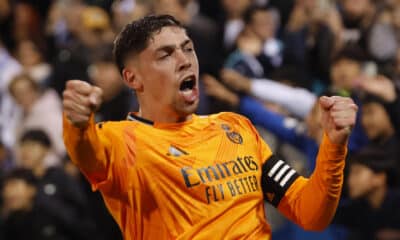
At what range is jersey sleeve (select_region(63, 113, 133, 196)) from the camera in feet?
12.8

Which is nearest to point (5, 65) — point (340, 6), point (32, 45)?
point (32, 45)

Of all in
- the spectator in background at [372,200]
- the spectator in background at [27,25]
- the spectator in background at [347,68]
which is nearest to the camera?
the spectator in background at [372,200]

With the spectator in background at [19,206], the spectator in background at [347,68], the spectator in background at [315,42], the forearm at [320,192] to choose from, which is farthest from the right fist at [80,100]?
the spectator in background at [315,42]

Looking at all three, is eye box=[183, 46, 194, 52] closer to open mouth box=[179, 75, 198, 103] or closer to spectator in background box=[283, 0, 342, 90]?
open mouth box=[179, 75, 198, 103]

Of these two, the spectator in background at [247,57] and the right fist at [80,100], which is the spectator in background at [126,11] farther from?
the right fist at [80,100]

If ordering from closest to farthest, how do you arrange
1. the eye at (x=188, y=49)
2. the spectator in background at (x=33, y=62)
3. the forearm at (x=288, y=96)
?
1. the eye at (x=188, y=49)
2. the forearm at (x=288, y=96)
3. the spectator in background at (x=33, y=62)

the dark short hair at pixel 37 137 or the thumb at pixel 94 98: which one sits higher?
the thumb at pixel 94 98

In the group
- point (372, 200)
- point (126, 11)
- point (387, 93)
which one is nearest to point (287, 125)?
point (387, 93)

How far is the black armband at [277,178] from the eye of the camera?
454 centimetres

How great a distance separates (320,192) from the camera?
4.30 metres

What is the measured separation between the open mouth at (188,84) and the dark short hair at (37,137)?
4.57 m

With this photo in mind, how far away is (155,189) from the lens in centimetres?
427

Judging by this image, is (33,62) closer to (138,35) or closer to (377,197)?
(377,197)

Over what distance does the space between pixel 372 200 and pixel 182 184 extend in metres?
3.02
